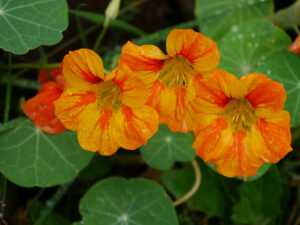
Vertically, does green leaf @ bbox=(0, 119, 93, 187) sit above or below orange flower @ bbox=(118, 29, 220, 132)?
below

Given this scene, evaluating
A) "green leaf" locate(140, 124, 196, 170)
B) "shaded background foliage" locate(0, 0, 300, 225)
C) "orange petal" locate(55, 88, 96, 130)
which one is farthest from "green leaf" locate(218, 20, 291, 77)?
"orange petal" locate(55, 88, 96, 130)

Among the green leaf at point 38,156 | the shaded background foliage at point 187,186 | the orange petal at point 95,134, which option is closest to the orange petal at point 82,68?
the orange petal at point 95,134

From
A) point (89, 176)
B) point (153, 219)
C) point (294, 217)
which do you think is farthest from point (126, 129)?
point (294, 217)

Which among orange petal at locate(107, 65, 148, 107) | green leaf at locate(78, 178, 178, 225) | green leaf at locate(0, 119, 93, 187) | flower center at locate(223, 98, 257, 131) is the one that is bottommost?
green leaf at locate(78, 178, 178, 225)

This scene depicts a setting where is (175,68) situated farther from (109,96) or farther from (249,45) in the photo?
(249,45)

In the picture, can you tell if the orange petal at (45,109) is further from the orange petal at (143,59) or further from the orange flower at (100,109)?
Result: the orange petal at (143,59)

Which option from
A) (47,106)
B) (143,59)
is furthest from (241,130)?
(47,106)

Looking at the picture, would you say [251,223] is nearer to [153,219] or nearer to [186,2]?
[153,219]

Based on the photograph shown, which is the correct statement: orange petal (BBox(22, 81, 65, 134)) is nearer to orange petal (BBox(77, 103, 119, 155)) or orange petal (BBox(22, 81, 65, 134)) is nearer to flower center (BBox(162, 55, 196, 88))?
orange petal (BBox(77, 103, 119, 155))
